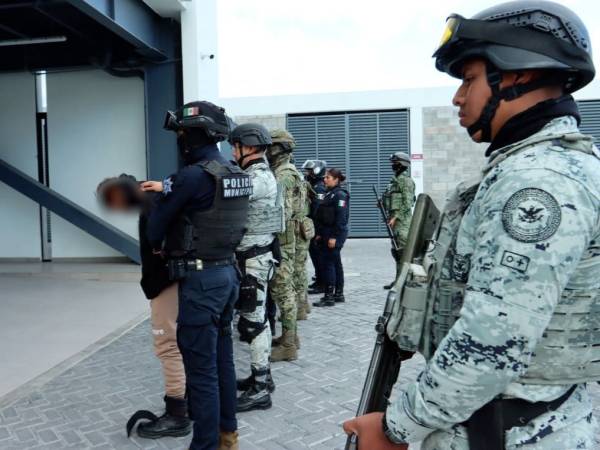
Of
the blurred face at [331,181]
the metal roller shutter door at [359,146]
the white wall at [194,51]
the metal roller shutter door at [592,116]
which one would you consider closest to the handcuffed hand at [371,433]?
the blurred face at [331,181]

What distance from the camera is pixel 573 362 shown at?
1164 millimetres

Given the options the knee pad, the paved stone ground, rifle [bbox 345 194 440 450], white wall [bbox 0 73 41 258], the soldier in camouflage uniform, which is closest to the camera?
rifle [bbox 345 194 440 450]

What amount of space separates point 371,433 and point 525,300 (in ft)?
1.62

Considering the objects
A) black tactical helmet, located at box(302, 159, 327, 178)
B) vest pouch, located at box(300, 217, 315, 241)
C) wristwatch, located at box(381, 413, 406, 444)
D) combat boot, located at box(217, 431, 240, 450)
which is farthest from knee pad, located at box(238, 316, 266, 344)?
black tactical helmet, located at box(302, 159, 327, 178)

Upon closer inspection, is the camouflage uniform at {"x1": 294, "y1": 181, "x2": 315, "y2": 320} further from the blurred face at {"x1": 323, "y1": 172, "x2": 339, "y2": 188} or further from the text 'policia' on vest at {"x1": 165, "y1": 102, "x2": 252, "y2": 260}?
the text 'policia' on vest at {"x1": 165, "y1": 102, "x2": 252, "y2": 260}

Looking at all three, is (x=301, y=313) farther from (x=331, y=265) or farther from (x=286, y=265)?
(x=286, y=265)

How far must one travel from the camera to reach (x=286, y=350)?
4.64 metres

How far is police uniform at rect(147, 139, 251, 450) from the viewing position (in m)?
2.61

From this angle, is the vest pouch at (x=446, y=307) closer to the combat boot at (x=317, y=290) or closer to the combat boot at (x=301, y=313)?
the combat boot at (x=301, y=313)

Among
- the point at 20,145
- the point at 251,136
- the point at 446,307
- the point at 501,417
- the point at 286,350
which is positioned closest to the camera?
the point at 501,417

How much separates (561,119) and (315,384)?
10.7 ft

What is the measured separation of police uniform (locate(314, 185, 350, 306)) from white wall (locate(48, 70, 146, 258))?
3596 mm

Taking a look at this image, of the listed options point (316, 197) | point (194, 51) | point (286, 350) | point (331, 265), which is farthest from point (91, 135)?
point (286, 350)

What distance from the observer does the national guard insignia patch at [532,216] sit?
1.03m
